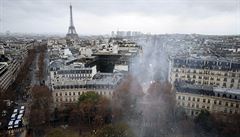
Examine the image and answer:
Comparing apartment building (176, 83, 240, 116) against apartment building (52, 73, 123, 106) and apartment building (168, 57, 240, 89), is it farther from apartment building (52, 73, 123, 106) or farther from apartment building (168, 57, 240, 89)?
apartment building (52, 73, 123, 106)

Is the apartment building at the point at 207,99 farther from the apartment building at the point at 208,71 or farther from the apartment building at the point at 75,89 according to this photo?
the apartment building at the point at 75,89

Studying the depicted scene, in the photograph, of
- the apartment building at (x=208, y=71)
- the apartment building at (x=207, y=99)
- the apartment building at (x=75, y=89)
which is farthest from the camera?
the apartment building at (x=208, y=71)

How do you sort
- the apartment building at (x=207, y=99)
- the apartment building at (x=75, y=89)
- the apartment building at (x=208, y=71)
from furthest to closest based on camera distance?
the apartment building at (x=208, y=71), the apartment building at (x=75, y=89), the apartment building at (x=207, y=99)

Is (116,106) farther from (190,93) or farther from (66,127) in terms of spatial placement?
(190,93)

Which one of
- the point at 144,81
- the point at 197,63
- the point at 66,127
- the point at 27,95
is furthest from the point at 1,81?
the point at 197,63

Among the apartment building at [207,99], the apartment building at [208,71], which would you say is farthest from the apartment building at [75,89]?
the apartment building at [208,71]

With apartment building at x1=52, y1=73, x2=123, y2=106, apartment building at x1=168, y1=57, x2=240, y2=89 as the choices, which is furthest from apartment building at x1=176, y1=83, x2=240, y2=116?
apartment building at x1=52, y1=73, x2=123, y2=106

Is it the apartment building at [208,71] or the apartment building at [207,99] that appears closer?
the apartment building at [207,99]

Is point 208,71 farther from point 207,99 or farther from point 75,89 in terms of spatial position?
point 75,89

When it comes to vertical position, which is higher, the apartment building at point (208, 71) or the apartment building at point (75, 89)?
the apartment building at point (208, 71)

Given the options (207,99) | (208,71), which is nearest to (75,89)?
(207,99)

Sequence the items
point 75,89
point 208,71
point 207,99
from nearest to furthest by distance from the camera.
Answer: point 207,99 < point 75,89 < point 208,71
